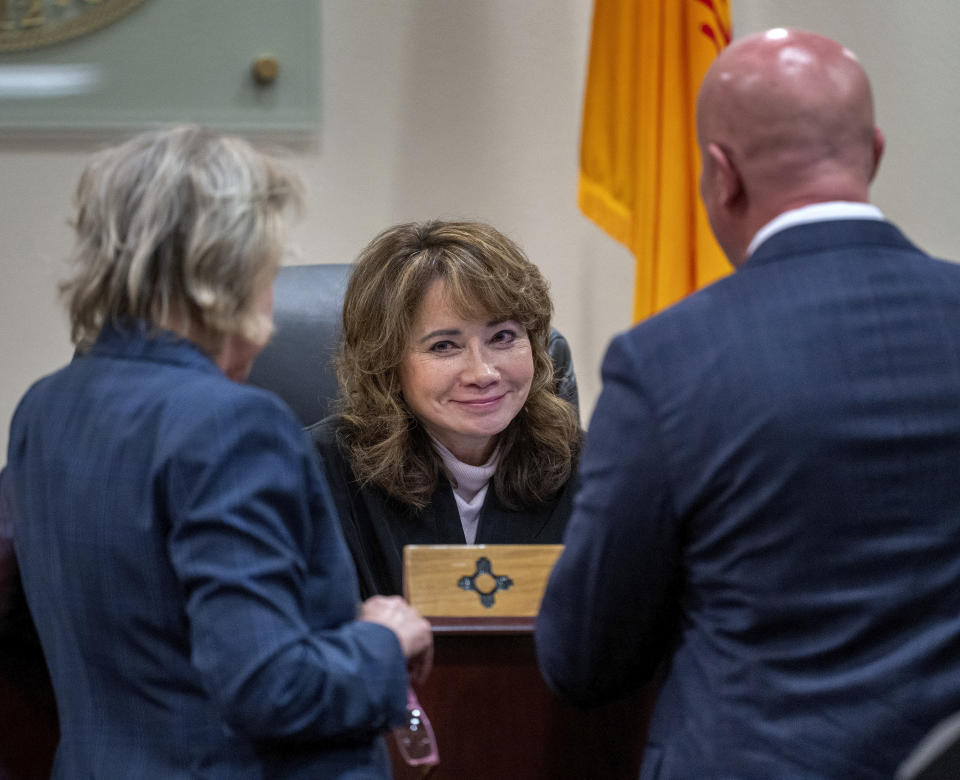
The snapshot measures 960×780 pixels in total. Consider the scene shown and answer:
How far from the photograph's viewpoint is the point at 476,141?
3.60 m

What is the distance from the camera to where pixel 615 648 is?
52.1 inches

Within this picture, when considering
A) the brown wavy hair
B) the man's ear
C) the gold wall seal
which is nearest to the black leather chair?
the brown wavy hair

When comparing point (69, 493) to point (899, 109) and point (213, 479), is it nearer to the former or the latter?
point (213, 479)

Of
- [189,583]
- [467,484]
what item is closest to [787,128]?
[189,583]

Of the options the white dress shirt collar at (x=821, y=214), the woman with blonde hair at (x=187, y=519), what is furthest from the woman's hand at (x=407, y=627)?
the white dress shirt collar at (x=821, y=214)

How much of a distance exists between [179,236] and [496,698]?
0.78 meters

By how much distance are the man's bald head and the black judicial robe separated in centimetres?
116

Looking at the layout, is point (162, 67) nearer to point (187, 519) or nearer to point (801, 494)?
point (187, 519)

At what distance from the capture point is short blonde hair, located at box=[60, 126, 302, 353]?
1148mm

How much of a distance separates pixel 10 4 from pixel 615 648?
9.15 feet

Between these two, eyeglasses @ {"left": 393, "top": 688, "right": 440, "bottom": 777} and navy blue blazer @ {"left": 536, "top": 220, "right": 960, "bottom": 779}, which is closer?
navy blue blazer @ {"left": 536, "top": 220, "right": 960, "bottom": 779}

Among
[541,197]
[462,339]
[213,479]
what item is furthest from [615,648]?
[541,197]

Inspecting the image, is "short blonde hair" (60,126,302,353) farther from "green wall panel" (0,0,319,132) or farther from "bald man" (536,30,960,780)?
"green wall panel" (0,0,319,132)

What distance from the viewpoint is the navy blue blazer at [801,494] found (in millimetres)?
1170
